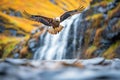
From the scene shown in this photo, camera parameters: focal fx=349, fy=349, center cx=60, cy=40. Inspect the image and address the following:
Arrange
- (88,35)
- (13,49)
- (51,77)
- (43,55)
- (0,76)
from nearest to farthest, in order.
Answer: (51,77), (0,76), (88,35), (43,55), (13,49)

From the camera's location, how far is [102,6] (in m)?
23.7

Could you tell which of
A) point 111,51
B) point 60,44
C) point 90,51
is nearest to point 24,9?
point 60,44

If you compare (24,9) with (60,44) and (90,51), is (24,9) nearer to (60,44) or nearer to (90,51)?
(60,44)

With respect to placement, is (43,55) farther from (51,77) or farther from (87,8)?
(51,77)

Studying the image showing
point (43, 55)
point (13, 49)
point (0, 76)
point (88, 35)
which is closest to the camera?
point (0, 76)

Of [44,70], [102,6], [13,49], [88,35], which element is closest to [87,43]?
[88,35]

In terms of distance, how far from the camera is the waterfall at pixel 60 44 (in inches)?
934

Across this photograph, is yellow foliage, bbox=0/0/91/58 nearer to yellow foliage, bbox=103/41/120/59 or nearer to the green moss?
the green moss

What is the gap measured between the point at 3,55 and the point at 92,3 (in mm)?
9609

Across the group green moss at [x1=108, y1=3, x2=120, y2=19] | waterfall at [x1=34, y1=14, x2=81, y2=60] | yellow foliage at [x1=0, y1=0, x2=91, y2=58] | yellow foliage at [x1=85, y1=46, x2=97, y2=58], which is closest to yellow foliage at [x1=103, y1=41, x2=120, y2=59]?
yellow foliage at [x1=85, y1=46, x2=97, y2=58]

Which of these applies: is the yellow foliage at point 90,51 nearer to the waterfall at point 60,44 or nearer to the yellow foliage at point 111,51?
the yellow foliage at point 111,51

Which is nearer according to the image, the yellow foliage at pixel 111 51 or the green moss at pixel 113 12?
the yellow foliage at pixel 111 51

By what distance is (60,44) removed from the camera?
80.8ft

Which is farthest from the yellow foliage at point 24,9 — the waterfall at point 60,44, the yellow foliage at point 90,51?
the yellow foliage at point 90,51
